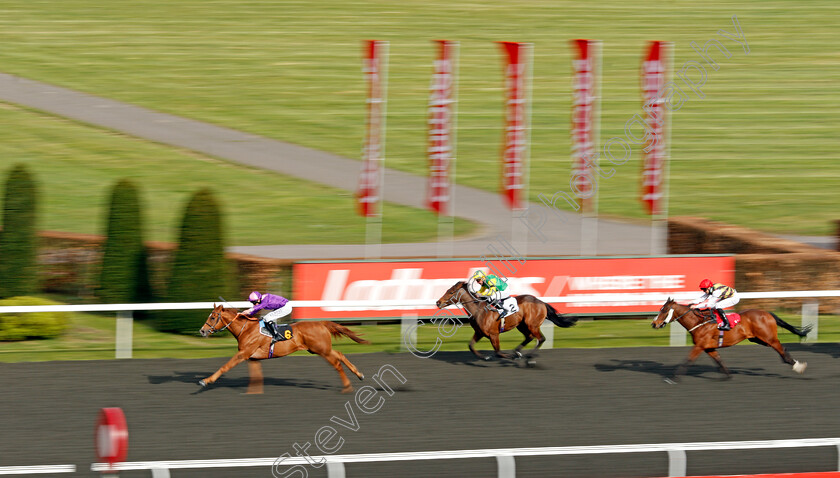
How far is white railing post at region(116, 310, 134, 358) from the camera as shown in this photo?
39.4 ft

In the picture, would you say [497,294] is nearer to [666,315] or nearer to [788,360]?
[666,315]

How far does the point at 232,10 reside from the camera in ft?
115

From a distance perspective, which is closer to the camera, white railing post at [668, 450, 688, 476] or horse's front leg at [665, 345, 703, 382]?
white railing post at [668, 450, 688, 476]

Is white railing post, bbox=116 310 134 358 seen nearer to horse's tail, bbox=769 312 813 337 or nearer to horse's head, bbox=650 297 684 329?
horse's head, bbox=650 297 684 329

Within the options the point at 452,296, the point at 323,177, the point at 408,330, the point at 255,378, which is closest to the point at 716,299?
the point at 452,296

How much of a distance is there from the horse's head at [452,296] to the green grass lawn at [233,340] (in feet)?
2.84

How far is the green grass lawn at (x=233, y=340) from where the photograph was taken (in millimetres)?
12516

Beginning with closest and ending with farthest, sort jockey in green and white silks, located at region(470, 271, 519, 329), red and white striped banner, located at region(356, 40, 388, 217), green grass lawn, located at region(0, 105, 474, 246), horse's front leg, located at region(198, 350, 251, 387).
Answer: horse's front leg, located at region(198, 350, 251, 387) < jockey in green and white silks, located at region(470, 271, 519, 329) < red and white striped banner, located at region(356, 40, 388, 217) < green grass lawn, located at region(0, 105, 474, 246)

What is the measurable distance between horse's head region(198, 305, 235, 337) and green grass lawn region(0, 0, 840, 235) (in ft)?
28.4

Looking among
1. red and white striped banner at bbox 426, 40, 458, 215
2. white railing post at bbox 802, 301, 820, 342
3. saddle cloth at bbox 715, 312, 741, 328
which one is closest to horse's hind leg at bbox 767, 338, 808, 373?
saddle cloth at bbox 715, 312, 741, 328

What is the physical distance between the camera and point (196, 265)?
13133mm

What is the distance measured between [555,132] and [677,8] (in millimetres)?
12186

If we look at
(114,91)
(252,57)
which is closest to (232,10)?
(252,57)

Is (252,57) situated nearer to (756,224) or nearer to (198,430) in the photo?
(756,224)
